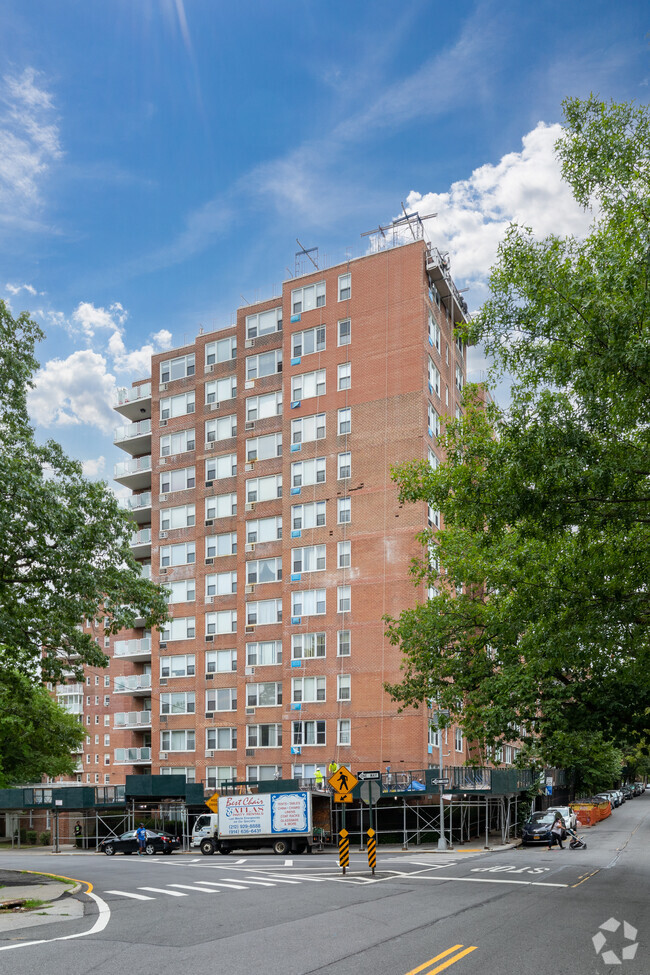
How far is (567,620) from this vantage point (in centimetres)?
1834

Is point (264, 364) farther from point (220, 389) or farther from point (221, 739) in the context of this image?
point (221, 739)

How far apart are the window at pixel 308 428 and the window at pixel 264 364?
4.14 meters

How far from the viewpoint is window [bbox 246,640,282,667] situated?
179 ft

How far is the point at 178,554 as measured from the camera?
197ft

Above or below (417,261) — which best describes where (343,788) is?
below

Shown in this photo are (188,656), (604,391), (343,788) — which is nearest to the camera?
(604,391)

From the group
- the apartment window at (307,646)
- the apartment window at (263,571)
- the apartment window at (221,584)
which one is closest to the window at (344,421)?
the apartment window at (263,571)

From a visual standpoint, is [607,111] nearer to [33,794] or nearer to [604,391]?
[604,391]

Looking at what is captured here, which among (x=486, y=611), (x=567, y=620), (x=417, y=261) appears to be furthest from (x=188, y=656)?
(x=567, y=620)

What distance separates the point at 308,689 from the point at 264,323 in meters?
24.0

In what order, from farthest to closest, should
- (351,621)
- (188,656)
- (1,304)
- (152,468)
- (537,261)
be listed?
(152,468), (188,656), (351,621), (1,304), (537,261)

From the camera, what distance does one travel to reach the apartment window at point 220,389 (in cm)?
6028

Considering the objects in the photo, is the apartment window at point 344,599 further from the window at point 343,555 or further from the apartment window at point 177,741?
the apartment window at point 177,741

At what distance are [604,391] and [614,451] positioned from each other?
125cm
